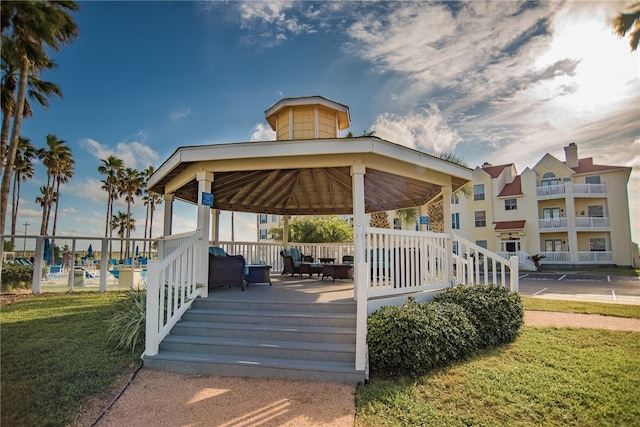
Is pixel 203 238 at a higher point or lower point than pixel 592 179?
lower

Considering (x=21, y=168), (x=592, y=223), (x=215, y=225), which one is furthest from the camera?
(x=592, y=223)

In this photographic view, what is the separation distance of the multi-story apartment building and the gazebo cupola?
82.2ft

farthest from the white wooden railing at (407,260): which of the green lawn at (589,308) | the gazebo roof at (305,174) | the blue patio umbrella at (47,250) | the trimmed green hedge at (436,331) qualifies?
the blue patio umbrella at (47,250)

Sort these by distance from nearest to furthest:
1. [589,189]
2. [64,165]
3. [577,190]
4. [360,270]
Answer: [360,270], [64,165], [589,189], [577,190]

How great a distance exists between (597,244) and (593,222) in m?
1.95

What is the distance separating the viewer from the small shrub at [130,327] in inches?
199

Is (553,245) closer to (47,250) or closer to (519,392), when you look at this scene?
(519,392)

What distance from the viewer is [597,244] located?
2666 cm

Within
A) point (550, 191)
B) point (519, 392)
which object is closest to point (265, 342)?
point (519, 392)

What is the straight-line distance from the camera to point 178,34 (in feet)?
25.4

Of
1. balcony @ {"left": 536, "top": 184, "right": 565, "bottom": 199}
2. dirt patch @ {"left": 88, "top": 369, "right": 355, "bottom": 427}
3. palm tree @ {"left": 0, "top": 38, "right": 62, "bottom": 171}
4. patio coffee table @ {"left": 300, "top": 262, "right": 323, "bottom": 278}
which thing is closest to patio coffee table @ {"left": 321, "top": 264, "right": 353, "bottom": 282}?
patio coffee table @ {"left": 300, "top": 262, "right": 323, "bottom": 278}

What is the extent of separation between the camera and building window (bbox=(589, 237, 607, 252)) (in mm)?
26408

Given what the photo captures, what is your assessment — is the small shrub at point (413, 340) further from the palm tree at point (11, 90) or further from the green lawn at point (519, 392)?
the palm tree at point (11, 90)

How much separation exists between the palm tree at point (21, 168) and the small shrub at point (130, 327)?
1747 centimetres
